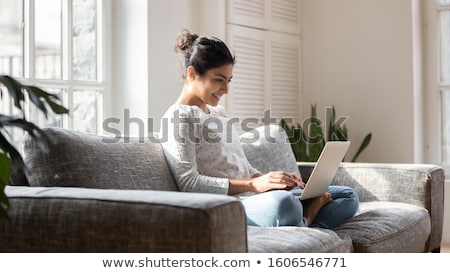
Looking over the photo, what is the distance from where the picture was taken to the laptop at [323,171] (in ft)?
9.05

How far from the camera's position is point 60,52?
12.0 feet

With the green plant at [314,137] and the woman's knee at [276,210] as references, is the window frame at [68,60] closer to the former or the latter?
the woman's knee at [276,210]

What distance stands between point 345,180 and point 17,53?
163cm

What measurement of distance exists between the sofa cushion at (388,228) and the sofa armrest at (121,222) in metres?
0.90

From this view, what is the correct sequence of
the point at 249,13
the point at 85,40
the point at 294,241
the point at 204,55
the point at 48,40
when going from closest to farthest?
Answer: the point at 294,241 < the point at 204,55 < the point at 48,40 < the point at 85,40 < the point at 249,13

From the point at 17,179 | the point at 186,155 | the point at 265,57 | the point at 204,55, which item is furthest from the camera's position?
the point at 265,57

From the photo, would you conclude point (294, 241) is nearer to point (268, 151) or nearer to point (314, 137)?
point (268, 151)

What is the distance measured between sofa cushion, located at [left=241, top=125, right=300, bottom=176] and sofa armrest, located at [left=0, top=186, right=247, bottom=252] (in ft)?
4.67

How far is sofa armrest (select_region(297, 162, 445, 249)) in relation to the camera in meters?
3.31

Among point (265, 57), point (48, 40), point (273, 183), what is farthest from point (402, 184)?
point (48, 40)

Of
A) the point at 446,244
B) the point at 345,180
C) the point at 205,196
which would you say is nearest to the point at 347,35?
the point at 446,244

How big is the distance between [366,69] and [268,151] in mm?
1820

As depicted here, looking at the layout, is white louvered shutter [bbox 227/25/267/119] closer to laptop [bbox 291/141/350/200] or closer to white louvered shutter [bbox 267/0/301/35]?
white louvered shutter [bbox 267/0/301/35]

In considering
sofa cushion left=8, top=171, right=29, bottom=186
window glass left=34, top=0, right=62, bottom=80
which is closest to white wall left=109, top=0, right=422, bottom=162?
window glass left=34, top=0, right=62, bottom=80
